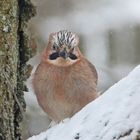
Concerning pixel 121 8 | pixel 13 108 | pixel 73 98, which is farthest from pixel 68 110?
pixel 121 8

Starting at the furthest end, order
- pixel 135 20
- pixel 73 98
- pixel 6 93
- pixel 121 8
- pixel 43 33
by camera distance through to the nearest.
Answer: pixel 121 8
pixel 135 20
pixel 43 33
pixel 73 98
pixel 6 93

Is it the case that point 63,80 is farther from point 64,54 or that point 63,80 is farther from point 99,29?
point 99,29

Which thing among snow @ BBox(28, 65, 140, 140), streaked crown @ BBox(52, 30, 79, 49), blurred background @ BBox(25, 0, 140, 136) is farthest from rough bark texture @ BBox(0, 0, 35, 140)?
blurred background @ BBox(25, 0, 140, 136)

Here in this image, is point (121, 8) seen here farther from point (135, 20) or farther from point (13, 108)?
point (13, 108)

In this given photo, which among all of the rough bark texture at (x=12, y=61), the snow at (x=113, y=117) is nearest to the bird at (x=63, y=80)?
the rough bark texture at (x=12, y=61)

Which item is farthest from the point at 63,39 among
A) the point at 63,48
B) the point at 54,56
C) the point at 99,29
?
the point at 99,29

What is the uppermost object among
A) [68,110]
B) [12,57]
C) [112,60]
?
[12,57]
